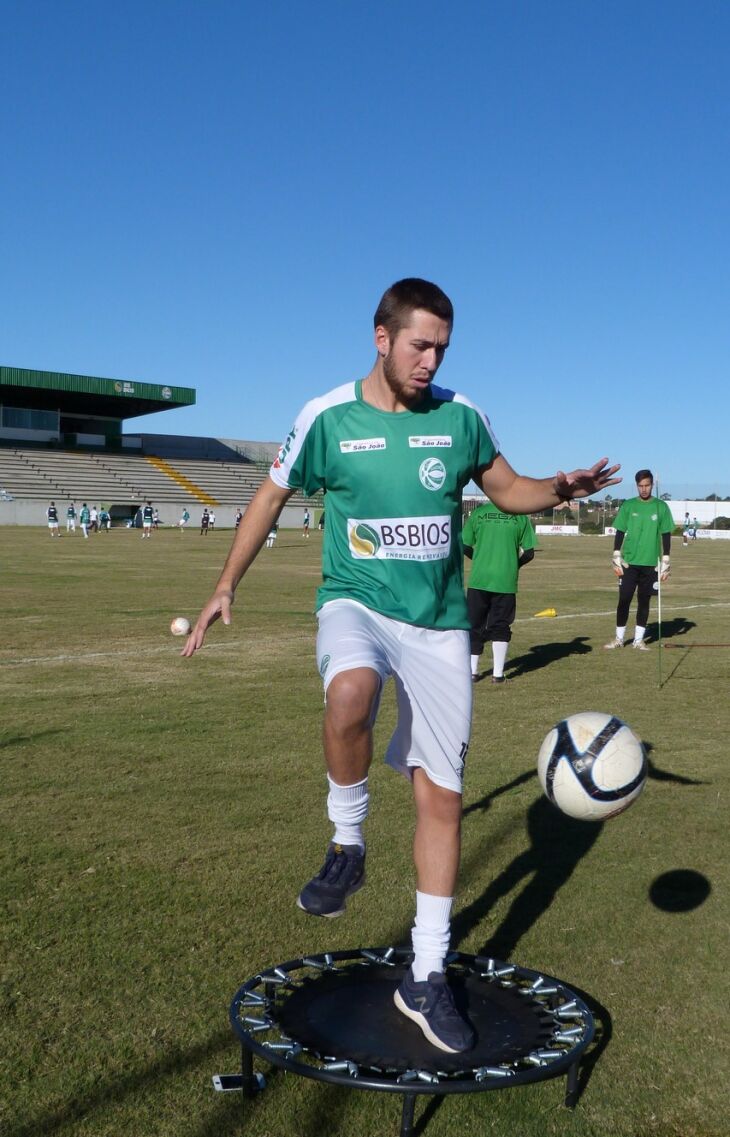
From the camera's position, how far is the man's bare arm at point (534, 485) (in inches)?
168

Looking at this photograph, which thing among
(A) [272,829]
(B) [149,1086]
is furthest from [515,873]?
(B) [149,1086]

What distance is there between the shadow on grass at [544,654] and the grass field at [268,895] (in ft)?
3.91

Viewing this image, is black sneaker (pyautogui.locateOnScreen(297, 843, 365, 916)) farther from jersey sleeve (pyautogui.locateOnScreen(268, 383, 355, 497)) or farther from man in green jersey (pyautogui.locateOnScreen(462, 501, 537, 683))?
man in green jersey (pyautogui.locateOnScreen(462, 501, 537, 683))

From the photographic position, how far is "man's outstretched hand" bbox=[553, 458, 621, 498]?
425 centimetres

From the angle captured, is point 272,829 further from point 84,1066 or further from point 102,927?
point 84,1066

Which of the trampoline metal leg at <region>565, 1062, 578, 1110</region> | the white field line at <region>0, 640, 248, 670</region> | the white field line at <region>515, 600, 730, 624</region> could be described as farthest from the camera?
the white field line at <region>515, 600, 730, 624</region>

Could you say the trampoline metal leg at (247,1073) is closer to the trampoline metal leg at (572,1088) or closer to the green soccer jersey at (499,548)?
the trampoline metal leg at (572,1088)

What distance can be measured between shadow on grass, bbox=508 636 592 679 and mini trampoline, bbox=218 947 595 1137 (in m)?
8.96

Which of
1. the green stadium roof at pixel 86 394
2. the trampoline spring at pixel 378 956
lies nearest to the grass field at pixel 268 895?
the trampoline spring at pixel 378 956

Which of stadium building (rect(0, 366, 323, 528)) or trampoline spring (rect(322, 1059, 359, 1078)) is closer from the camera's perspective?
trampoline spring (rect(322, 1059, 359, 1078))

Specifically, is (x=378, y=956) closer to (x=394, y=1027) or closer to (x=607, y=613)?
(x=394, y=1027)

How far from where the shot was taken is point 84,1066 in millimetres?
3504

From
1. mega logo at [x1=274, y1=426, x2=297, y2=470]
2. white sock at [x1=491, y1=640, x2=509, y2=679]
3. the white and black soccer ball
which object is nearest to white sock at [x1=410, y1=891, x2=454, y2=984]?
the white and black soccer ball

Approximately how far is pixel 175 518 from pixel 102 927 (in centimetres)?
6998
